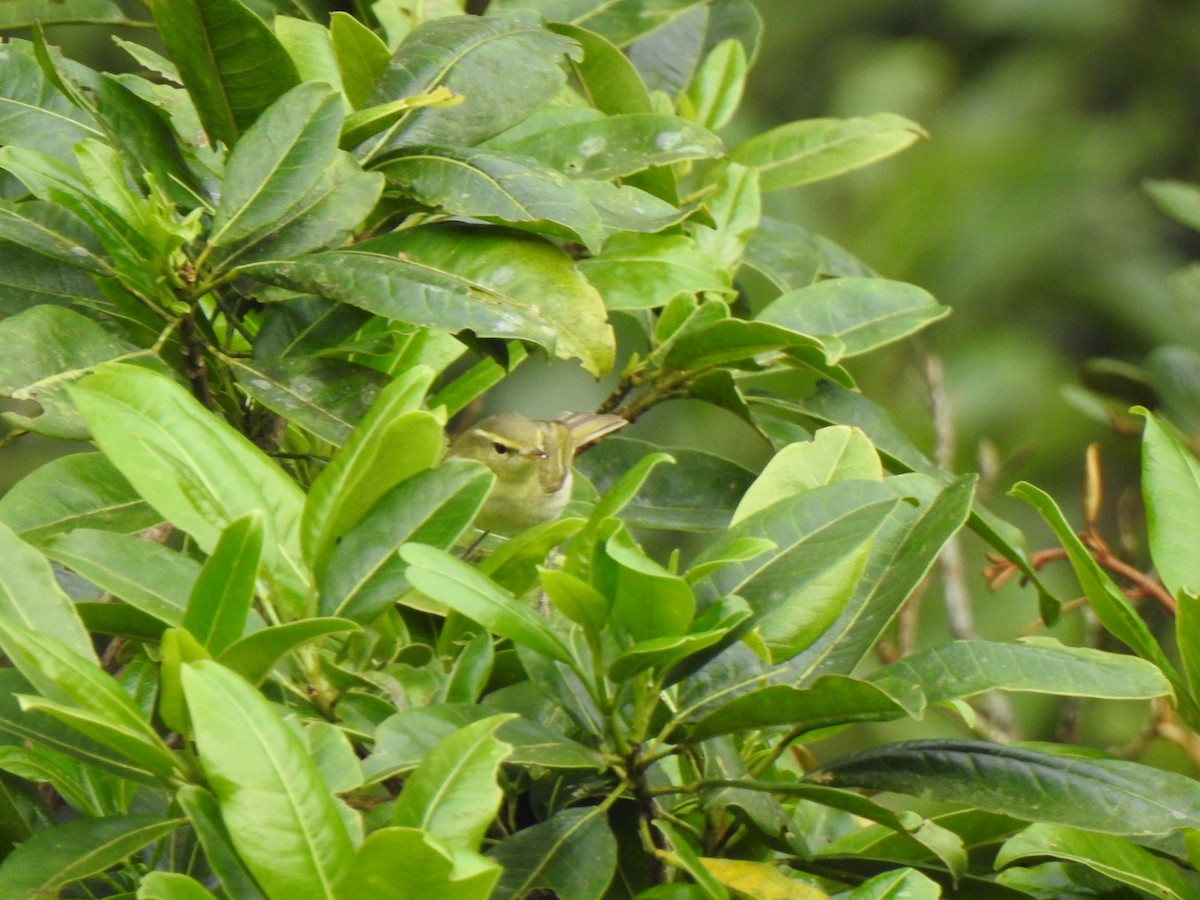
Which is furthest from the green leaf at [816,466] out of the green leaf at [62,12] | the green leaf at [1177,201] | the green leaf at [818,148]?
the green leaf at [1177,201]

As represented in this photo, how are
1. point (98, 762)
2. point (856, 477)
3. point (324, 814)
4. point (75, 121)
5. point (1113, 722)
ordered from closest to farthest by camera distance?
point (324, 814), point (98, 762), point (856, 477), point (75, 121), point (1113, 722)

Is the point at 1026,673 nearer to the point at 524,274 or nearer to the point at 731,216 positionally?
the point at 524,274

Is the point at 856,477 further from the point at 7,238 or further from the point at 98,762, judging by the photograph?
the point at 7,238

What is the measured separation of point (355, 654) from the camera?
3.46 ft

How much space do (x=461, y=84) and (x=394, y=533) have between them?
52 cm

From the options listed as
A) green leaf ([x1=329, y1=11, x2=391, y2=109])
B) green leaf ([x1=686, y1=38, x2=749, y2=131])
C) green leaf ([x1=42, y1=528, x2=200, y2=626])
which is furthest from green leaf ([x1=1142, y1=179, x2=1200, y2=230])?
green leaf ([x1=42, y1=528, x2=200, y2=626])

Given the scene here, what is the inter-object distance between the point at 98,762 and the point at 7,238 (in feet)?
1.59

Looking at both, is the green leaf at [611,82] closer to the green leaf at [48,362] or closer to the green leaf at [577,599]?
the green leaf at [48,362]

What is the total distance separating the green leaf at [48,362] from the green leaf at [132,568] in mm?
169

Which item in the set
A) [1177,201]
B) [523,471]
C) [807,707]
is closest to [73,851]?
[807,707]

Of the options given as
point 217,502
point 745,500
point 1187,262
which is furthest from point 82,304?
point 1187,262

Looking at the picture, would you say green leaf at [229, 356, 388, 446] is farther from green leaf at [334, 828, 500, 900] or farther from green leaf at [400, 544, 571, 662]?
green leaf at [334, 828, 500, 900]

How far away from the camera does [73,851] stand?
0.92m

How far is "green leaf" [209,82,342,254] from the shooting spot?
1184 millimetres
